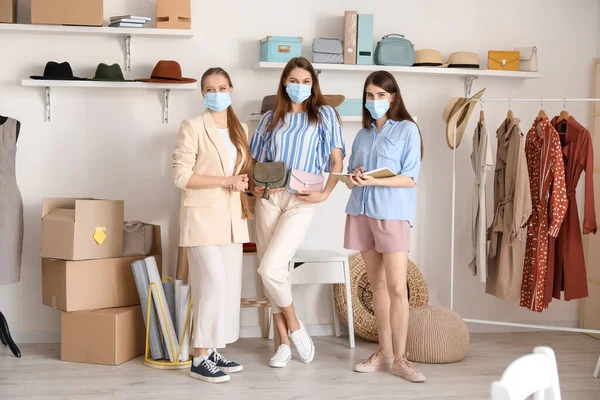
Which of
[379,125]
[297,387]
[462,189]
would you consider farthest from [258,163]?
[462,189]

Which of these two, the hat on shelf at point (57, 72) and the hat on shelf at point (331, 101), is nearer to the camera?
the hat on shelf at point (57, 72)

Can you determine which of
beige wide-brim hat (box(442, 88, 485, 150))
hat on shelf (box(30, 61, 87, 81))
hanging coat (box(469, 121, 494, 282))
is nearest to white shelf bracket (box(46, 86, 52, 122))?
hat on shelf (box(30, 61, 87, 81))

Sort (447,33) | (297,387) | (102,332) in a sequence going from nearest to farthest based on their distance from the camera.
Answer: (297,387)
(102,332)
(447,33)

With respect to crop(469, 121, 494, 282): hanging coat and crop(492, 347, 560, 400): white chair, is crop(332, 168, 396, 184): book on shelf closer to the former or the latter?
crop(469, 121, 494, 282): hanging coat

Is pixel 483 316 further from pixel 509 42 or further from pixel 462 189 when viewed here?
pixel 509 42

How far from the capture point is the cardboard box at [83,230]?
3.93m

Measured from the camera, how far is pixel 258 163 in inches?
149

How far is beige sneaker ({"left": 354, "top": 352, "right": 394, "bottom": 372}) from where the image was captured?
12.8ft

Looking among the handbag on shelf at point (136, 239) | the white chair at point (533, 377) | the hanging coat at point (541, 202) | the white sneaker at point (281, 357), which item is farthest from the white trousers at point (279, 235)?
the white chair at point (533, 377)

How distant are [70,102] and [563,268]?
303cm

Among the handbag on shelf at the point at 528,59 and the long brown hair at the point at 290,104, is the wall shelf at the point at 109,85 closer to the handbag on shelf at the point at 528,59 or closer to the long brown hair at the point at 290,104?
the long brown hair at the point at 290,104

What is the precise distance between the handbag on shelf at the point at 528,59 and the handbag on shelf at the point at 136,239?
251cm

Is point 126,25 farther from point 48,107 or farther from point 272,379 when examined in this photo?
point 272,379

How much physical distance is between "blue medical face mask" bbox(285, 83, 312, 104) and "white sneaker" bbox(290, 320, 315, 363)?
117 cm
